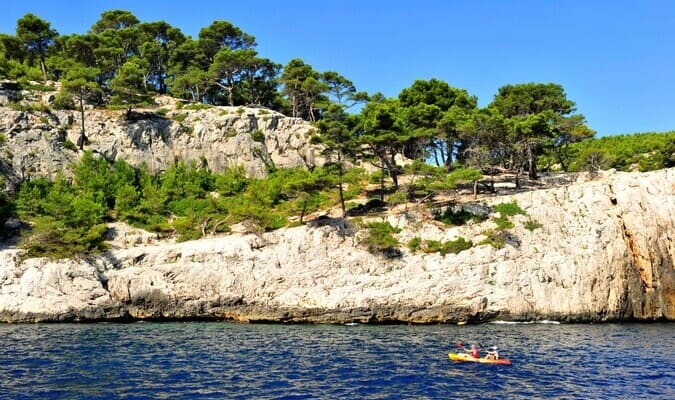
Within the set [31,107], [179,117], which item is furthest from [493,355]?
[31,107]

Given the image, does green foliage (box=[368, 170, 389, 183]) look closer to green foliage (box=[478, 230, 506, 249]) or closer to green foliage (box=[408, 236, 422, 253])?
green foliage (box=[408, 236, 422, 253])

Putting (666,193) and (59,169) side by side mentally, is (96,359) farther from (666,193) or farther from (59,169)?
(666,193)

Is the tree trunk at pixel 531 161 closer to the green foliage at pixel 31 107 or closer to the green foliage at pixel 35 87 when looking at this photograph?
the green foliage at pixel 31 107

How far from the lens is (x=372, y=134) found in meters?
58.3

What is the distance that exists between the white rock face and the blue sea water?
12.3ft

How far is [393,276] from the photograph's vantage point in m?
48.3

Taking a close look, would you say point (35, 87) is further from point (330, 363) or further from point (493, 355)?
point (493, 355)

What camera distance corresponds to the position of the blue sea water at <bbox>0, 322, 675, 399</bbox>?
925 inches

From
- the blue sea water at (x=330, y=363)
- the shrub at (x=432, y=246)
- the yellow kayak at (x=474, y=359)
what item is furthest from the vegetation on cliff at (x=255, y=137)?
the yellow kayak at (x=474, y=359)

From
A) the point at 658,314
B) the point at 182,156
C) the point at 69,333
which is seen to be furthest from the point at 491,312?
the point at 182,156

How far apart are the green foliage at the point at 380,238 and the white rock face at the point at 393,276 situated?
991 mm

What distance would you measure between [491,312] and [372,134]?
75.7 ft

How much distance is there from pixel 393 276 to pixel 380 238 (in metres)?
3.71

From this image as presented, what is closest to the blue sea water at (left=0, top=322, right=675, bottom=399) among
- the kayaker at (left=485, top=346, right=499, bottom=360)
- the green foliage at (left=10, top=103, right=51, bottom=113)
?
the kayaker at (left=485, top=346, right=499, bottom=360)
